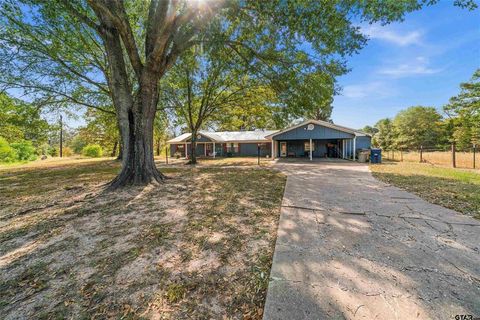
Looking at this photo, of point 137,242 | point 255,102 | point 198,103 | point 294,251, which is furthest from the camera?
point 198,103

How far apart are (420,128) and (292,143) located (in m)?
32.9

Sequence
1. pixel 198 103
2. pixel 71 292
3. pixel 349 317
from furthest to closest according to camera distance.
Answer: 1. pixel 198 103
2. pixel 71 292
3. pixel 349 317

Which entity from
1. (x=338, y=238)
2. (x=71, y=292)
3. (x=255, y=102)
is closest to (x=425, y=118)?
(x=255, y=102)

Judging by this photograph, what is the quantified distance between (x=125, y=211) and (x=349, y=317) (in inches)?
174

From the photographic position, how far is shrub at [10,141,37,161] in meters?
25.1

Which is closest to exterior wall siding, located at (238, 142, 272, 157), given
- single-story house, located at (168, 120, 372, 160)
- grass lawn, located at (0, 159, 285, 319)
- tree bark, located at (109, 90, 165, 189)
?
single-story house, located at (168, 120, 372, 160)

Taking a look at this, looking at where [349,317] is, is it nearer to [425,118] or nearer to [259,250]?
[259,250]

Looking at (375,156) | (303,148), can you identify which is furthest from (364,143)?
(303,148)

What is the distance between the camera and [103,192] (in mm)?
5980

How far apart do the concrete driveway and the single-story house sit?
13854 mm

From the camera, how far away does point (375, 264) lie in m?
2.33

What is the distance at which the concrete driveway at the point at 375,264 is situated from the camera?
1696 mm

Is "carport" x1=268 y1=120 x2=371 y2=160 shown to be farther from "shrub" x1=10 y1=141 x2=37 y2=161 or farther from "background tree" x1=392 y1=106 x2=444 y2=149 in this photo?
"shrub" x1=10 y1=141 x2=37 y2=161

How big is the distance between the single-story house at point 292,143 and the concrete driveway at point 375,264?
13.9m
